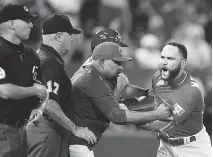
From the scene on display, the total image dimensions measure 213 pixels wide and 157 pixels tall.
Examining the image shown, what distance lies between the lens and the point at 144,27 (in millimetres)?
12789

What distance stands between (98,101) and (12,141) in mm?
1045

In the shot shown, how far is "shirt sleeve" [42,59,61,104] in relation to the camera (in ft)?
18.2

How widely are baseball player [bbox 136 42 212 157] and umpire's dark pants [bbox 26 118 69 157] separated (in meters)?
1.41

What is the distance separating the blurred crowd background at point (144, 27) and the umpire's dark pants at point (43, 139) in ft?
13.4

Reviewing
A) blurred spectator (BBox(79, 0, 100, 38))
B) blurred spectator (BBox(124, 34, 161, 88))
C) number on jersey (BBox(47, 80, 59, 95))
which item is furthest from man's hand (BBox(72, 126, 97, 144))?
blurred spectator (BBox(79, 0, 100, 38))

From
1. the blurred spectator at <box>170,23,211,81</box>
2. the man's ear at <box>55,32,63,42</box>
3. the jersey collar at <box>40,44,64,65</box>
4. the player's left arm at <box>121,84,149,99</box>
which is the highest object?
the man's ear at <box>55,32,63,42</box>

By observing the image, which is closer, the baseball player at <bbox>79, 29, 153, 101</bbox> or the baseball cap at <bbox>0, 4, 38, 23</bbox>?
the baseball cap at <bbox>0, 4, 38, 23</bbox>

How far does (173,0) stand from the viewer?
44.3 ft

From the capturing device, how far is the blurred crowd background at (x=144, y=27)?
1091 cm

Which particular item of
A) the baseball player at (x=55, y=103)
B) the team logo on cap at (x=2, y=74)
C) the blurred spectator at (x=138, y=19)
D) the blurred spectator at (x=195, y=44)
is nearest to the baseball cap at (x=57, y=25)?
Result: the baseball player at (x=55, y=103)

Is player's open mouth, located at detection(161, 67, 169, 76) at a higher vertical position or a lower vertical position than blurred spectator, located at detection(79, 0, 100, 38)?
higher

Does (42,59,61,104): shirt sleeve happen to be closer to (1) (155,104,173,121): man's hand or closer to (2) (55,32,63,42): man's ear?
(2) (55,32,63,42): man's ear

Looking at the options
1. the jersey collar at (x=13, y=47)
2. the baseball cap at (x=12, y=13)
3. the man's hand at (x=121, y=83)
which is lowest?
the man's hand at (x=121, y=83)

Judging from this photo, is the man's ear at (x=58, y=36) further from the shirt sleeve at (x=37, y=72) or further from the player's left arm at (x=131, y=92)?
the player's left arm at (x=131, y=92)
